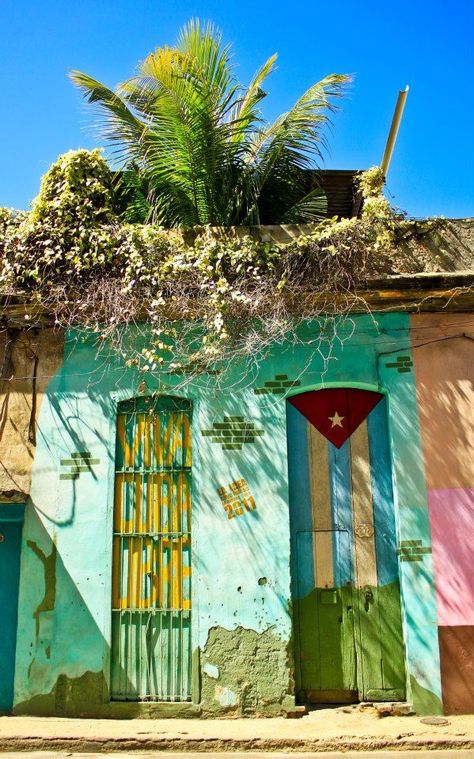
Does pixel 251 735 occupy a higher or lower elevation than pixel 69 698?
lower

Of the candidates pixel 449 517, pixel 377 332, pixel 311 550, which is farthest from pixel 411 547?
pixel 377 332

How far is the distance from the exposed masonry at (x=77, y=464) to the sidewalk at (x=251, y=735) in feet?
7.40

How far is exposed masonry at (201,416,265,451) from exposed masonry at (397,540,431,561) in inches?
68.7

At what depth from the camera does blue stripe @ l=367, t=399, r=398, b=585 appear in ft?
22.3

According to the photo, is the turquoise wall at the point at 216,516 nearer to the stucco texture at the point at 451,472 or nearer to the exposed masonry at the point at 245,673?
the exposed masonry at the point at 245,673

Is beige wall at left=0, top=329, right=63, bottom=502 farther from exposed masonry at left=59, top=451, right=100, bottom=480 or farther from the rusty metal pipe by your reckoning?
the rusty metal pipe

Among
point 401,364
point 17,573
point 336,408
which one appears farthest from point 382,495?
point 17,573

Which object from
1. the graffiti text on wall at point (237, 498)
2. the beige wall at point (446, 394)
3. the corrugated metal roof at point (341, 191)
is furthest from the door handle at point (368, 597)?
the corrugated metal roof at point (341, 191)

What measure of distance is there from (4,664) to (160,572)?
172cm

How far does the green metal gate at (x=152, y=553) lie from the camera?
21.6 ft

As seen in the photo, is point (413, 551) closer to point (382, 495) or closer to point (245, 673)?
point (382, 495)

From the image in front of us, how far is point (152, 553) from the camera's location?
6855 mm

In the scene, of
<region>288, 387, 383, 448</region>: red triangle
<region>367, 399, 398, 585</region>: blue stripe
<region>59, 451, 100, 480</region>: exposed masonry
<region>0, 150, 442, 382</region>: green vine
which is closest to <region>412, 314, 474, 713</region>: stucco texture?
<region>367, 399, 398, 585</region>: blue stripe

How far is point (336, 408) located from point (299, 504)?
41.4 inches
